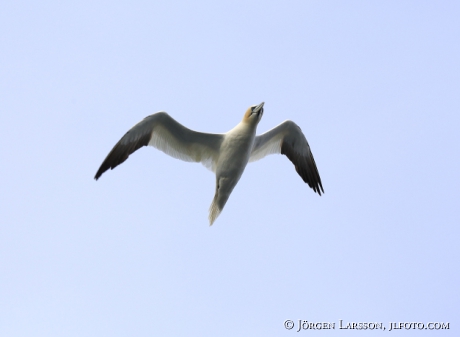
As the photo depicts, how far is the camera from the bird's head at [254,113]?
494 inches

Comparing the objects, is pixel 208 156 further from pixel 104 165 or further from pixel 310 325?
pixel 310 325

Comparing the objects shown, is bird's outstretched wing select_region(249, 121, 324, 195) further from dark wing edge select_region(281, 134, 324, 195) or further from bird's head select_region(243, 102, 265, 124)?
bird's head select_region(243, 102, 265, 124)

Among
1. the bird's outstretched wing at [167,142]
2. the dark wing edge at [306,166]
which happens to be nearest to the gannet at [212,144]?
the bird's outstretched wing at [167,142]

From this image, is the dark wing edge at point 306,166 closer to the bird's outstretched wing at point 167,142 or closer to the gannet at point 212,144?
the gannet at point 212,144

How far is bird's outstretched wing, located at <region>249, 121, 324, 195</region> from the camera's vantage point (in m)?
13.7

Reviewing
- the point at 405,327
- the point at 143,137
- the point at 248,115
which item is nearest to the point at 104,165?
the point at 143,137

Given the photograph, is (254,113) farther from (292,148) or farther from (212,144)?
(292,148)

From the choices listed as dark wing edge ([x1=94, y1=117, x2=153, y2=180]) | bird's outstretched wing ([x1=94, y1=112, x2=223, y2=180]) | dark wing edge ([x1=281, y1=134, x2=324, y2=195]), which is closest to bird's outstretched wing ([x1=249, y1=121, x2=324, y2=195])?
dark wing edge ([x1=281, y1=134, x2=324, y2=195])

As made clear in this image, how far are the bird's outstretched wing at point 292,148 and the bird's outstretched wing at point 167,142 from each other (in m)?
1.06

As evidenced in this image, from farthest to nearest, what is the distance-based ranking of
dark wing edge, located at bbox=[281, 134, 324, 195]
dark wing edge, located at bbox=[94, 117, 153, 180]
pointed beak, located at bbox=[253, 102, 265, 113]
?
dark wing edge, located at bbox=[281, 134, 324, 195] → pointed beak, located at bbox=[253, 102, 265, 113] → dark wing edge, located at bbox=[94, 117, 153, 180]

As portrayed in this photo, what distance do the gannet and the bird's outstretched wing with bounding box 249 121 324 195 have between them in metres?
0.03

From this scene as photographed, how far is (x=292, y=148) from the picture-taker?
558 inches

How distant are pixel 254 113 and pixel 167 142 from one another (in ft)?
6.43

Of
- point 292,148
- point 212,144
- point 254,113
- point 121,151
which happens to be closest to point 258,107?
point 254,113
